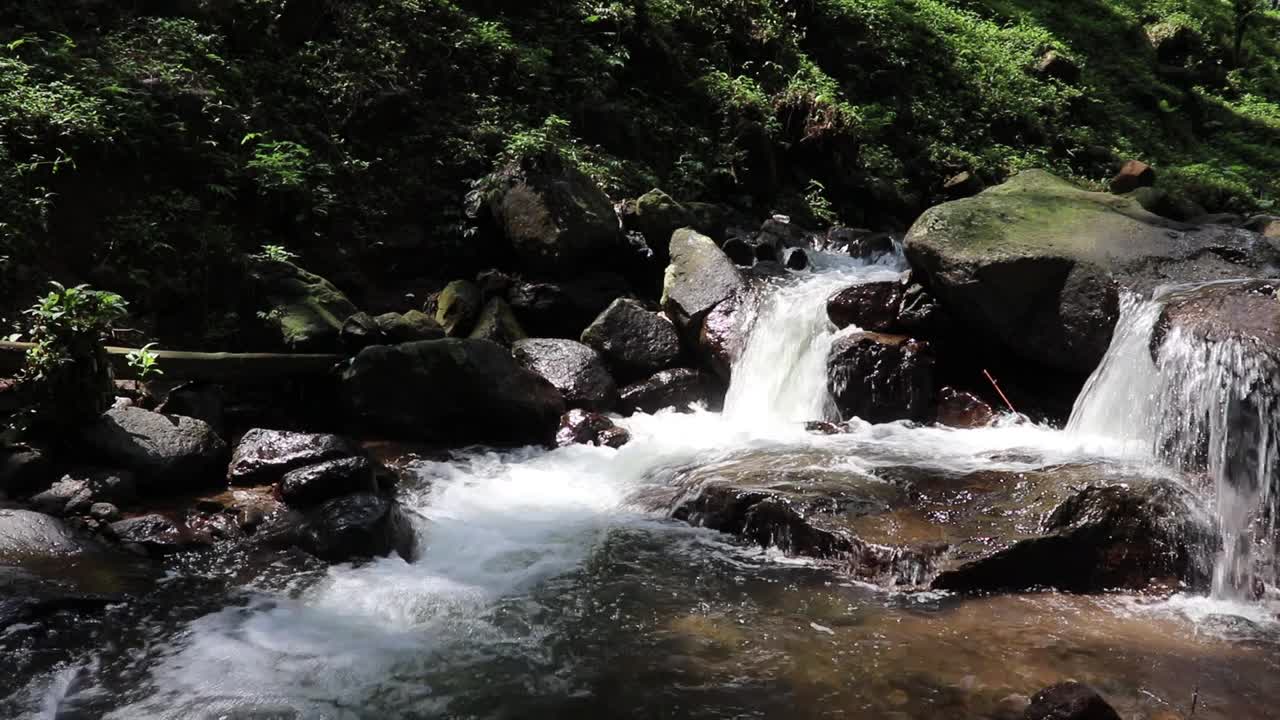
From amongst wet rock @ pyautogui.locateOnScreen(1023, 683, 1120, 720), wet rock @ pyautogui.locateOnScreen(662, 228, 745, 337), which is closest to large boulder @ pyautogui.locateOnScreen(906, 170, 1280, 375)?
wet rock @ pyautogui.locateOnScreen(662, 228, 745, 337)

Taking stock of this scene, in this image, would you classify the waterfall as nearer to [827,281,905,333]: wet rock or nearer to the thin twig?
the thin twig

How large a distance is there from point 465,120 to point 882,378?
8.66 m

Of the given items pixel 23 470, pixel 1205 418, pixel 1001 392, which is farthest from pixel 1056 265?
pixel 23 470

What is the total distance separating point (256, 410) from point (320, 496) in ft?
9.32

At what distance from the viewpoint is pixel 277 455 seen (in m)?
7.42

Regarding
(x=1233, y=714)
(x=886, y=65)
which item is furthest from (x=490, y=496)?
(x=886, y=65)

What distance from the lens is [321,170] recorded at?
12.0m

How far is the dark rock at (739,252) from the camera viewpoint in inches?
507

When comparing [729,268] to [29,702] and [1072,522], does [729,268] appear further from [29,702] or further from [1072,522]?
[29,702]

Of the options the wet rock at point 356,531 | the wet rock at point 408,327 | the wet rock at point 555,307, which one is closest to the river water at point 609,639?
the wet rock at point 356,531

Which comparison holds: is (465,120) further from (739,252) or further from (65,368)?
(65,368)

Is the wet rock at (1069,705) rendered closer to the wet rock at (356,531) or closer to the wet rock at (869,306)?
the wet rock at (356,531)

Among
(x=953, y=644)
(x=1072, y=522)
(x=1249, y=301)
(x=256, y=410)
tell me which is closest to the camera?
(x=953, y=644)

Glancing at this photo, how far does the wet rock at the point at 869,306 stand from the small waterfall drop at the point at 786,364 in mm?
254
